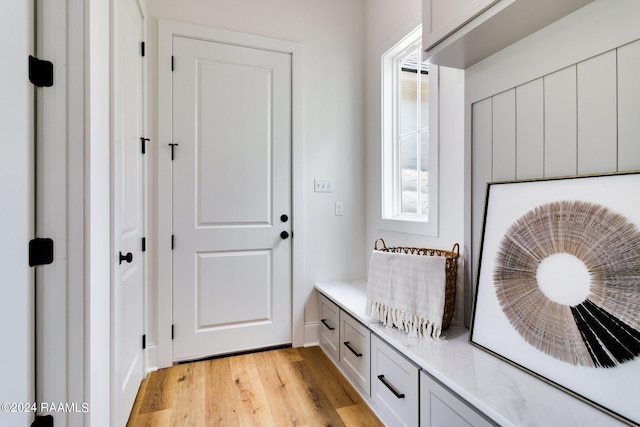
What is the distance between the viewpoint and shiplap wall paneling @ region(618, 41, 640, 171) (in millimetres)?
945

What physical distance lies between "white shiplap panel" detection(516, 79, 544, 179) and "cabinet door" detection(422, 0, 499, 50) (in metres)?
0.38

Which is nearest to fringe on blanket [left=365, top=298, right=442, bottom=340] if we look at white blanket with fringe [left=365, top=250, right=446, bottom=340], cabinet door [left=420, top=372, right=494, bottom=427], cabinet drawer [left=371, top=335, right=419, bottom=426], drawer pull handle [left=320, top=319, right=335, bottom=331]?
white blanket with fringe [left=365, top=250, right=446, bottom=340]

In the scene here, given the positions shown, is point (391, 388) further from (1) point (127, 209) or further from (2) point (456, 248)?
(1) point (127, 209)

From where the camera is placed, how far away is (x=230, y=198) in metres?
2.22

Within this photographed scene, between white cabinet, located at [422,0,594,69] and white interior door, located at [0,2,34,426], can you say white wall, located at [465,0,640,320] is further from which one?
white interior door, located at [0,2,34,426]

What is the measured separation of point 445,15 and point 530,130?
57 cm

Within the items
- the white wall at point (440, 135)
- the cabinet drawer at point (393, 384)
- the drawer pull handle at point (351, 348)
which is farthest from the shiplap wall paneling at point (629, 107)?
the drawer pull handle at point (351, 348)

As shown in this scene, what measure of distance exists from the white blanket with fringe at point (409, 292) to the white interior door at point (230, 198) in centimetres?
92

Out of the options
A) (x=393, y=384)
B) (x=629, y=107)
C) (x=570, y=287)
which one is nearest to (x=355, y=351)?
(x=393, y=384)

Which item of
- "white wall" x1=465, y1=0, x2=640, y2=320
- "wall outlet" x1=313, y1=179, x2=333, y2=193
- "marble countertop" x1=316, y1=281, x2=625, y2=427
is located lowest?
"marble countertop" x1=316, y1=281, x2=625, y2=427

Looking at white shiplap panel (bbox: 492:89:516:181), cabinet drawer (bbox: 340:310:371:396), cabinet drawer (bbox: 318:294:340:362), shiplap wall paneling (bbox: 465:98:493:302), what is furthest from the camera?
cabinet drawer (bbox: 318:294:340:362)

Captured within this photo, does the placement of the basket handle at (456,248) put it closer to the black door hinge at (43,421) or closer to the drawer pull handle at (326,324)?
the drawer pull handle at (326,324)

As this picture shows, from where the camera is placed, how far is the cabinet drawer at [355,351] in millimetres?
1673

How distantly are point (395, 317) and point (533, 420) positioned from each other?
2.27 feet
